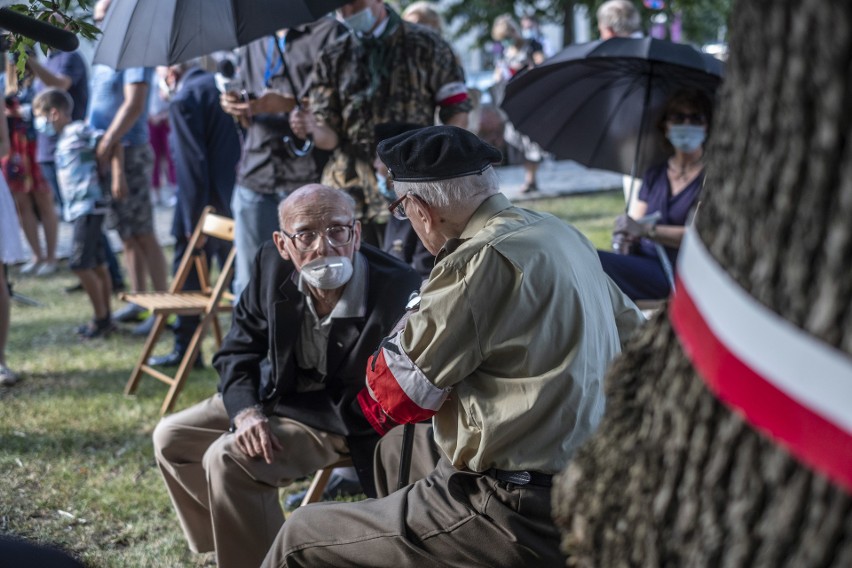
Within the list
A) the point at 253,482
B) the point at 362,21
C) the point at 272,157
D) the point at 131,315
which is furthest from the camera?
the point at 131,315

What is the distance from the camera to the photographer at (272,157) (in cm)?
533

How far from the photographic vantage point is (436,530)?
261 cm

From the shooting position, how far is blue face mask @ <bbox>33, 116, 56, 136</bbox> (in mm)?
8422

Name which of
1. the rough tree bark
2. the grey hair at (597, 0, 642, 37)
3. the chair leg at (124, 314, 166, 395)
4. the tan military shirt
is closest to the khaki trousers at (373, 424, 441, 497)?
the tan military shirt

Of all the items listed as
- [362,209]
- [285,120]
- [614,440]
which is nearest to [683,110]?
[362,209]

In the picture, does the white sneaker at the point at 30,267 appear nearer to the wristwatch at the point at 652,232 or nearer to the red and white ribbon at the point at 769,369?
the wristwatch at the point at 652,232

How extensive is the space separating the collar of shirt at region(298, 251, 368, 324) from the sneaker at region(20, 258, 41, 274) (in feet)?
23.4

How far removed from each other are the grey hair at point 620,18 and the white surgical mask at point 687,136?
1800 mm

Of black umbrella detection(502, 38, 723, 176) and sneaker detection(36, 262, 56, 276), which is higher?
black umbrella detection(502, 38, 723, 176)

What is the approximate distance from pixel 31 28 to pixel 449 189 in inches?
46.6

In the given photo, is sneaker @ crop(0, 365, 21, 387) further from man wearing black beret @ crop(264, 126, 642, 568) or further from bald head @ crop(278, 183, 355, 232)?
man wearing black beret @ crop(264, 126, 642, 568)

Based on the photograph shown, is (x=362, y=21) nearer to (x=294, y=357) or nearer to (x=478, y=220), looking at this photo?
(x=294, y=357)

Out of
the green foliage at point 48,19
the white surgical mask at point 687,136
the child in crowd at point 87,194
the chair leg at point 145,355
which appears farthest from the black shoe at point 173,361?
the green foliage at point 48,19

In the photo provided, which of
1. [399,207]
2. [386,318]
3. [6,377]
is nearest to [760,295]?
[399,207]
